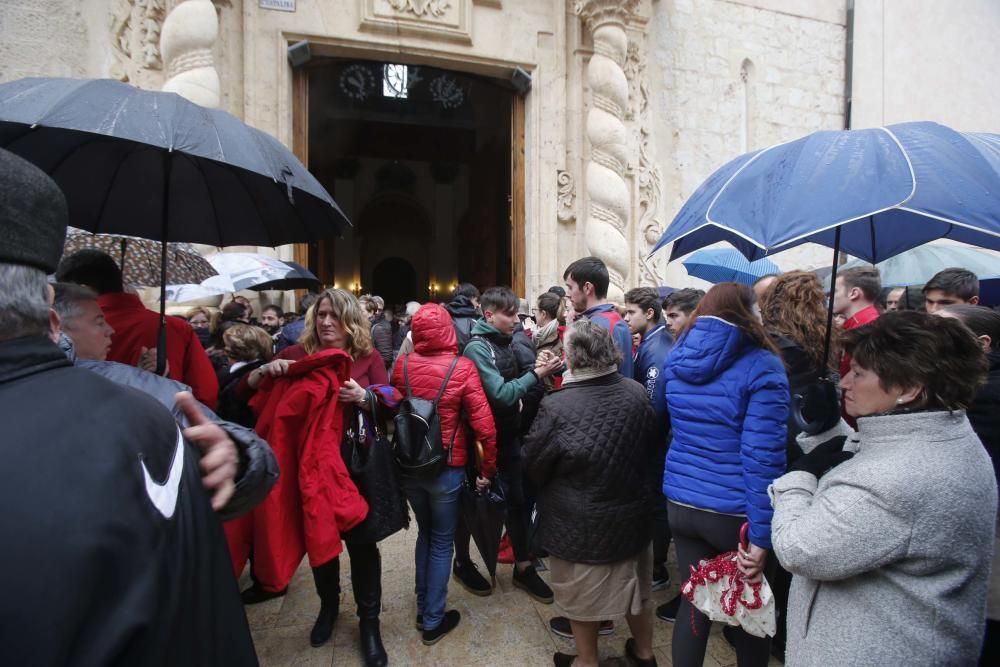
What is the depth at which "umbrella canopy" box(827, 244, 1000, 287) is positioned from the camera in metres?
4.54

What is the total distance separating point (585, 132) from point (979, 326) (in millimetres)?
6282

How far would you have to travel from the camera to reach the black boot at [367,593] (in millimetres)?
2740

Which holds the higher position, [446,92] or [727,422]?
[446,92]

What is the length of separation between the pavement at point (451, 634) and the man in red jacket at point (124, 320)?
142 cm

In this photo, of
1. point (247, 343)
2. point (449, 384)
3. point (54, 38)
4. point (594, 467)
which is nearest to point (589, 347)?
point (594, 467)

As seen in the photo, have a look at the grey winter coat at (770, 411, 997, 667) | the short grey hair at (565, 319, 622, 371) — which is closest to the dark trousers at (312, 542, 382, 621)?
the short grey hair at (565, 319, 622, 371)

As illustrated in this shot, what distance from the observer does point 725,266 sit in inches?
211

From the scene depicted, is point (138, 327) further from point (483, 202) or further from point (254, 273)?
point (483, 202)

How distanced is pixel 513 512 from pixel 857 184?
108 inches

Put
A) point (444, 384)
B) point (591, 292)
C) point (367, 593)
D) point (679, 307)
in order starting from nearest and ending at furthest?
point (367, 593) → point (444, 384) → point (679, 307) → point (591, 292)

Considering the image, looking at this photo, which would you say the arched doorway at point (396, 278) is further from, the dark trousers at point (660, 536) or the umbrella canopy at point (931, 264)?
the dark trousers at point (660, 536)

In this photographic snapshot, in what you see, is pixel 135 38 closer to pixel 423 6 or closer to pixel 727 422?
pixel 423 6

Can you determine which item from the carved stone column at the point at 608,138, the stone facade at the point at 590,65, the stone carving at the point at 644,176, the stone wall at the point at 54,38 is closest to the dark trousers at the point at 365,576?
the stone facade at the point at 590,65

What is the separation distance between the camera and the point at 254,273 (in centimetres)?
508
